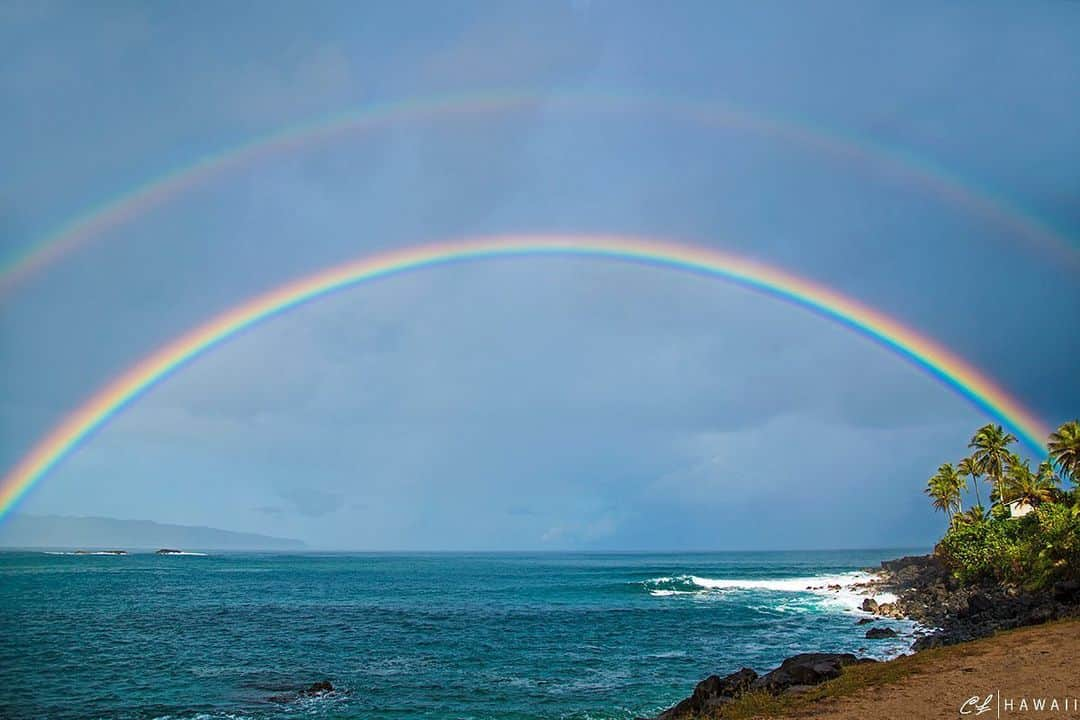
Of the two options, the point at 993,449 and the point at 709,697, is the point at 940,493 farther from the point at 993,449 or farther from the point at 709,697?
the point at 709,697

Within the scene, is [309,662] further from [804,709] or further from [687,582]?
[687,582]

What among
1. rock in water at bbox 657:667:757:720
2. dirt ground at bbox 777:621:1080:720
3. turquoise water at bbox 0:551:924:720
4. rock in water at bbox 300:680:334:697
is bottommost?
turquoise water at bbox 0:551:924:720

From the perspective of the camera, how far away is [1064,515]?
40.8 m

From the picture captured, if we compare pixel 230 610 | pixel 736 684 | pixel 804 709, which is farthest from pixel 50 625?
pixel 804 709

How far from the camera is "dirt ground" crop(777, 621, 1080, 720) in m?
16.0

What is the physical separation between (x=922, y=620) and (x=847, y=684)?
108 ft

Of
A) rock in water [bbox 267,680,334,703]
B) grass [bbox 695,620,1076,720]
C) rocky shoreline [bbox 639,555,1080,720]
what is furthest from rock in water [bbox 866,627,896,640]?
rock in water [bbox 267,680,334,703]

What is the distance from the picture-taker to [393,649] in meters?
41.5

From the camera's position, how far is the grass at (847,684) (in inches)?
732

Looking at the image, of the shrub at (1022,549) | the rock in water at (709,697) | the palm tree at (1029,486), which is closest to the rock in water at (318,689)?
the rock in water at (709,697)

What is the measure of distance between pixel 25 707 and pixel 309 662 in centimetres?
1255

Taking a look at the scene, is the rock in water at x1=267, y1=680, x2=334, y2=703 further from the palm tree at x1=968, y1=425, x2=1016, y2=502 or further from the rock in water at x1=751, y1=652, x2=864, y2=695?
the palm tree at x1=968, y1=425, x2=1016, y2=502
